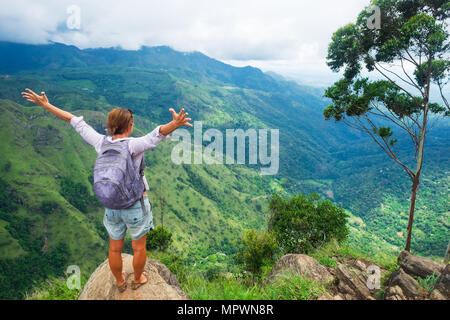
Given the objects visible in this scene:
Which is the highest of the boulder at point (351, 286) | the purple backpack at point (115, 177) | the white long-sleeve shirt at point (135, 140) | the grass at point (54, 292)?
the white long-sleeve shirt at point (135, 140)

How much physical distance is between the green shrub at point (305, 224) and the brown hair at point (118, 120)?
36.2 ft

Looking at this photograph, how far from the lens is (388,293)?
4.32 meters

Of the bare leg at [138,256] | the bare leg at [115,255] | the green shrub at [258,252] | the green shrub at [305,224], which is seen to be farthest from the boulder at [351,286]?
the green shrub at [258,252]

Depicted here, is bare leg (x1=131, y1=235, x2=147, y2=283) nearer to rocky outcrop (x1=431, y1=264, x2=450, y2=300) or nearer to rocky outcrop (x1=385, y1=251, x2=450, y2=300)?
rocky outcrop (x1=385, y1=251, x2=450, y2=300)

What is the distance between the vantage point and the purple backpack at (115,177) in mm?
2934

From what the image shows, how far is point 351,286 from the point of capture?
476 cm

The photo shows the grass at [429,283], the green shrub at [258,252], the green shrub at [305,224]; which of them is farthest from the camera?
the green shrub at [305,224]

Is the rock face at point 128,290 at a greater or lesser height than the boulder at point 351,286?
greater

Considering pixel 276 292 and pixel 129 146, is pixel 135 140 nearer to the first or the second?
pixel 129 146

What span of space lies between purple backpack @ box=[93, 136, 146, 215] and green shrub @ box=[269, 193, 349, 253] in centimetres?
1073
